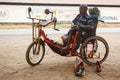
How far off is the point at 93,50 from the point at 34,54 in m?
1.13

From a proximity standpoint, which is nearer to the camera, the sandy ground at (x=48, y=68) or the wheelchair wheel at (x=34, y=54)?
the sandy ground at (x=48, y=68)

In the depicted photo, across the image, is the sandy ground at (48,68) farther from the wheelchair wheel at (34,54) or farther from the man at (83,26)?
the man at (83,26)

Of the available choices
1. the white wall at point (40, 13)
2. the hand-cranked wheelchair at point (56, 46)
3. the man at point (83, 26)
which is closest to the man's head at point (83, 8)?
the man at point (83, 26)

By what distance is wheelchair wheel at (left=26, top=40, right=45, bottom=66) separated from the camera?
510 centimetres

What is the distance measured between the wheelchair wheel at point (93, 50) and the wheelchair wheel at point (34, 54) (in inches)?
31.5

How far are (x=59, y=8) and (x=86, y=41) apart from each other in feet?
25.3

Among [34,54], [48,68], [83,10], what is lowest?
[48,68]

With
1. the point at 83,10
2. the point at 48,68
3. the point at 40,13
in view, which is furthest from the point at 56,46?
the point at 40,13

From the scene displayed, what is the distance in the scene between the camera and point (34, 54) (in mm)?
5191

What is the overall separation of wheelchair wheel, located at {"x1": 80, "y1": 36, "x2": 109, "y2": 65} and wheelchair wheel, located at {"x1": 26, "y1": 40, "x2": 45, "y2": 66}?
2.63 ft

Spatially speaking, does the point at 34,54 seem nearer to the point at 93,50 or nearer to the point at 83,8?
the point at 93,50

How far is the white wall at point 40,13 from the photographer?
11922 millimetres

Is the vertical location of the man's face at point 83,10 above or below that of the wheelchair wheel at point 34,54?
above

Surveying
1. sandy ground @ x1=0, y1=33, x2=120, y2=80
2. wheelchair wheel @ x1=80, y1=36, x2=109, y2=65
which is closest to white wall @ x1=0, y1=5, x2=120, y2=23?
sandy ground @ x1=0, y1=33, x2=120, y2=80
